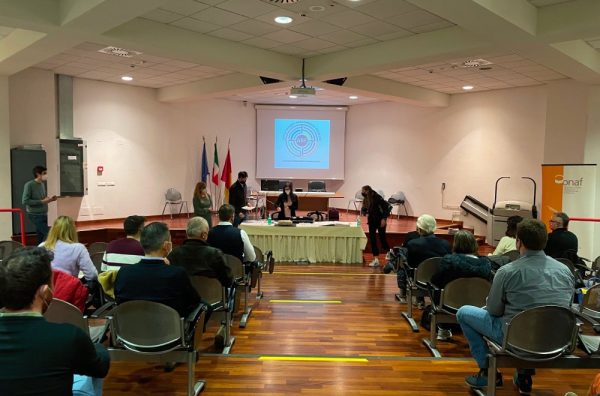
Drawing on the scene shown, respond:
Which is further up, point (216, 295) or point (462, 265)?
point (462, 265)

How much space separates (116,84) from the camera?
419 inches

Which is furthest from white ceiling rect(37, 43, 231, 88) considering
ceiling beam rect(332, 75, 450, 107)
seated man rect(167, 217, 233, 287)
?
seated man rect(167, 217, 233, 287)

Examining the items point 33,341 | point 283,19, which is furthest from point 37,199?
point 33,341

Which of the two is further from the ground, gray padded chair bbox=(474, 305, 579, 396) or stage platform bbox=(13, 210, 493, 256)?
gray padded chair bbox=(474, 305, 579, 396)

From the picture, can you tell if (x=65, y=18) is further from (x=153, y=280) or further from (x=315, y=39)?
(x=153, y=280)

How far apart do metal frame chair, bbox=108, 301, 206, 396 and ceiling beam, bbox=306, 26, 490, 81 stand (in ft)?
16.6

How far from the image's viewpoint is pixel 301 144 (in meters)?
13.8

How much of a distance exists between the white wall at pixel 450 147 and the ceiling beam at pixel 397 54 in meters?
4.49

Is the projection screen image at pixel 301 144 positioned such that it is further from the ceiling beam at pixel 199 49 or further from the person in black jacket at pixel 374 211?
the person in black jacket at pixel 374 211

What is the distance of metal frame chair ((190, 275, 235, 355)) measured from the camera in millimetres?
3703

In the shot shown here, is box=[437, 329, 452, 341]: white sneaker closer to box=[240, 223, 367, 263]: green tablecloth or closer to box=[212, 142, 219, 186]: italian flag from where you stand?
box=[240, 223, 367, 263]: green tablecloth

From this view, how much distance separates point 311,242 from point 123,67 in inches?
194

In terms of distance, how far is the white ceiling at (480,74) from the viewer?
796 cm

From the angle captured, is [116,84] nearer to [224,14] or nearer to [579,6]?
[224,14]
